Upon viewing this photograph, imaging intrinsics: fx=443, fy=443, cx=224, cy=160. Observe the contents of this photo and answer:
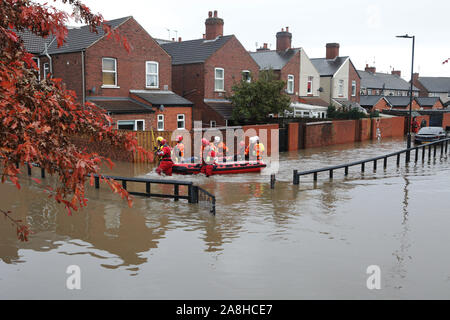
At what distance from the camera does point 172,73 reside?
35344mm

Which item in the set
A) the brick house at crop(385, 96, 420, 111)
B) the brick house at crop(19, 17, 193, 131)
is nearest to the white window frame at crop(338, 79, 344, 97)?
the brick house at crop(385, 96, 420, 111)

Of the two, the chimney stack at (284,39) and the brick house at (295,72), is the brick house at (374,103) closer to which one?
the brick house at (295,72)

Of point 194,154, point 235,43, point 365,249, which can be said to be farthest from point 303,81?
point 365,249

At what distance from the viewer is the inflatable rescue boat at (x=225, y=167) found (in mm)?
18297

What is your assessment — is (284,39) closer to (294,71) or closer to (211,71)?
(294,71)

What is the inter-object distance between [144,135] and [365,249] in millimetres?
14689

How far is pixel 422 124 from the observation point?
4238 centimetres

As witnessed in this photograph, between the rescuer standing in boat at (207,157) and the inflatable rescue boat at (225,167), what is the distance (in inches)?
8.6

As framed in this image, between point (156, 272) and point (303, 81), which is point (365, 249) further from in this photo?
point (303, 81)

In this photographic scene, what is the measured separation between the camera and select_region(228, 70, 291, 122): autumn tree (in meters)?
30.2

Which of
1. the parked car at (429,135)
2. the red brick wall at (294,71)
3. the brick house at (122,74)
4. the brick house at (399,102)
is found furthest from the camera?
the brick house at (399,102)

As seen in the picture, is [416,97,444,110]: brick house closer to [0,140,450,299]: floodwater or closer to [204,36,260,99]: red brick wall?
[204,36,260,99]: red brick wall

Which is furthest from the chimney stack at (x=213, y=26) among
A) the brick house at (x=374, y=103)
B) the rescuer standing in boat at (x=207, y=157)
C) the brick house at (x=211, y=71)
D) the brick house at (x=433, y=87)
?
the brick house at (x=433, y=87)
